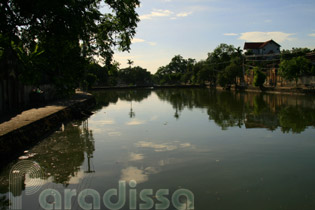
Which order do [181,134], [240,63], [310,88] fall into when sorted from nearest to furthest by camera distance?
1. [181,134]
2. [310,88]
3. [240,63]

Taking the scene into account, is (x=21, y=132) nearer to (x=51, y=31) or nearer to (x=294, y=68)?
(x=51, y=31)

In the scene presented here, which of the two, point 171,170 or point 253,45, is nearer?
point 171,170

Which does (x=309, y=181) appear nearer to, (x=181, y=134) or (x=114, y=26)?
(x=181, y=134)

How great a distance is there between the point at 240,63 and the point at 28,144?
6661 cm

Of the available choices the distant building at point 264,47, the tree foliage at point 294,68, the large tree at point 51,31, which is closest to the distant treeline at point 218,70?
the tree foliage at point 294,68

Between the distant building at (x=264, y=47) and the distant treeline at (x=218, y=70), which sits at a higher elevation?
the distant building at (x=264, y=47)

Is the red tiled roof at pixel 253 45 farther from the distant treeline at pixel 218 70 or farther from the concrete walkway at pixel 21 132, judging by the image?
the concrete walkway at pixel 21 132

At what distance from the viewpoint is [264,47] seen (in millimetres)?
102625

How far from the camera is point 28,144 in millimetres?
12453

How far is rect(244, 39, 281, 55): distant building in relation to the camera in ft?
335

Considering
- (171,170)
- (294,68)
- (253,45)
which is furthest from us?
(253,45)

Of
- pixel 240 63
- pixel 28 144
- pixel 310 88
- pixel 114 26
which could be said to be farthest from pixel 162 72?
pixel 28 144

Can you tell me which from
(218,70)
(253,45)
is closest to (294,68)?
(218,70)

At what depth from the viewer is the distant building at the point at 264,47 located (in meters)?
102
